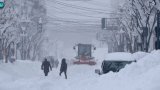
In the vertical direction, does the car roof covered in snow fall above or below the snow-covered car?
above

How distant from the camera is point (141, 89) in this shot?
10.5 metres

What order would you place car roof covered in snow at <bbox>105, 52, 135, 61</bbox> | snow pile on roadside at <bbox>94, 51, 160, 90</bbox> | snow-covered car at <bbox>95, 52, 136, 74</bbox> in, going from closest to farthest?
snow pile on roadside at <bbox>94, 51, 160, 90</bbox> → snow-covered car at <bbox>95, 52, 136, 74</bbox> → car roof covered in snow at <bbox>105, 52, 135, 61</bbox>

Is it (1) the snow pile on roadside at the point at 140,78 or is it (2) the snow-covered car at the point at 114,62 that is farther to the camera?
(2) the snow-covered car at the point at 114,62

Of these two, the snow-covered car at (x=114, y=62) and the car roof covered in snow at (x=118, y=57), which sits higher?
the car roof covered in snow at (x=118, y=57)

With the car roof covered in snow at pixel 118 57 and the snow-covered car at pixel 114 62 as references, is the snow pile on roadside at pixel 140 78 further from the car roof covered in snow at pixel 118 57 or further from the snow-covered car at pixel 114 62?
the car roof covered in snow at pixel 118 57

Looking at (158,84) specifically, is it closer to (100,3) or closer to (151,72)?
(151,72)

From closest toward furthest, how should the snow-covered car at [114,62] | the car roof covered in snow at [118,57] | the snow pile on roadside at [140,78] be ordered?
1. the snow pile on roadside at [140,78]
2. the snow-covered car at [114,62]
3. the car roof covered in snow at [118,57]

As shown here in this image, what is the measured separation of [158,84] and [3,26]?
28026mm

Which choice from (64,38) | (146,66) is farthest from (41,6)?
(64,38)

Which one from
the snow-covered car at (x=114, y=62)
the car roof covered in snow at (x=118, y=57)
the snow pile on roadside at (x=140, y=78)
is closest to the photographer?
the snow pile on roadside at (x=140, y=78)

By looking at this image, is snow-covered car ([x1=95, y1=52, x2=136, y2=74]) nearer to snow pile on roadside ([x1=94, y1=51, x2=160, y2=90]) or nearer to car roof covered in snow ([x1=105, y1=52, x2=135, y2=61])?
car roof covered in snow ([x1=105, y1=52, x2=135, y2=61])

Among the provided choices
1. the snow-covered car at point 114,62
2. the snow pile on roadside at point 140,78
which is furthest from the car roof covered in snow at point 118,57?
the snow pile on roadside at point 140,78

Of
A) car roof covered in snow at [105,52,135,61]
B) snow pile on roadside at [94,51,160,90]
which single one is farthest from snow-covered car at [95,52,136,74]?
snow pile on roadside at [94,51,160,90]

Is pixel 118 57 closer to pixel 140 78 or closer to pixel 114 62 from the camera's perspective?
pixel 114 62
